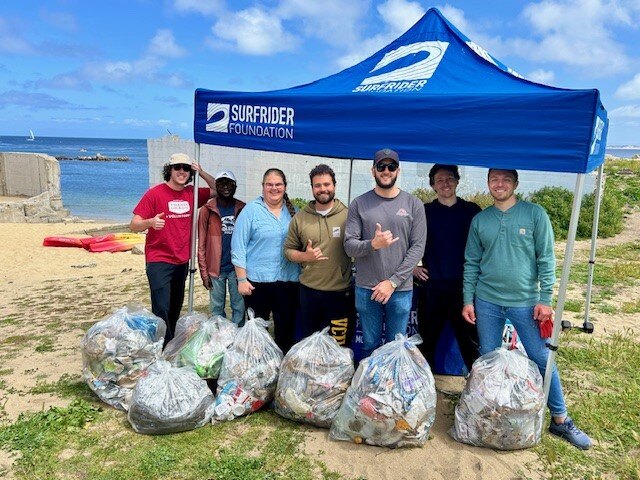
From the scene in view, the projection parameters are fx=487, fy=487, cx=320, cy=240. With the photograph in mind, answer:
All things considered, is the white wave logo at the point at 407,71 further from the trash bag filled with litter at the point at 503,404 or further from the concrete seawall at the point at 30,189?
the concrete seawall at the point at 30,189

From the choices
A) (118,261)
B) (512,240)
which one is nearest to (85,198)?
(118,261)

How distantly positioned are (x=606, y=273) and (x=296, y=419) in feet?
22.3

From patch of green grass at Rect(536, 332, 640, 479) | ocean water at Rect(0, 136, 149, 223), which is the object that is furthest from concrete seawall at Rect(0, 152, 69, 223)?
patch of green grass at Rect(536, 332, 640, 479)

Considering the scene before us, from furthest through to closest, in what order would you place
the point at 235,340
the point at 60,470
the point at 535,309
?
the point at 235,340, the point at 535,309, the point at 60,470

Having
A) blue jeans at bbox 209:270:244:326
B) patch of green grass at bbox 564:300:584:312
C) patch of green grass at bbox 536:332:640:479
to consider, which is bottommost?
patch of green grass at bbox 536:332:640:479

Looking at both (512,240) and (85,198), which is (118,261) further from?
(85,198)

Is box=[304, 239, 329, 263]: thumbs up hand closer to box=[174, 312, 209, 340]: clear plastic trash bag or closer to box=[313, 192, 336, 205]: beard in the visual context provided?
box=[313, 192, 336, 205]: beard

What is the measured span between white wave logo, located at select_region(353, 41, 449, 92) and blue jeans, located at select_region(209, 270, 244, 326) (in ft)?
6.19

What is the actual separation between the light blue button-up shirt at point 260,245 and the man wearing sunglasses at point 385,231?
0.65 metres

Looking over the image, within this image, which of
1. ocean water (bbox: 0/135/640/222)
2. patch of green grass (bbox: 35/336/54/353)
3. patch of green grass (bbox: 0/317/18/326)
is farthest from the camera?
ocean water (bbox: 0/135/640/222)

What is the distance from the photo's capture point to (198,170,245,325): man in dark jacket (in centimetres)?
407

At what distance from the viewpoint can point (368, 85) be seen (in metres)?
3.76

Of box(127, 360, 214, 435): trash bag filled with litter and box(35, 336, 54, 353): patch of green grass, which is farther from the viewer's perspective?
box(35, 336, 54, 353): patch of green grass

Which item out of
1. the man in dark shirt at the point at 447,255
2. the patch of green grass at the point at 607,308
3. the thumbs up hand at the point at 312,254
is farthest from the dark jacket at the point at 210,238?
the patch of green grass at the point at 607,308
